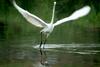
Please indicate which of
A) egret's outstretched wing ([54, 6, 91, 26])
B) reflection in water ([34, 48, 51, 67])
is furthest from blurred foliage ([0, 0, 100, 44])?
reflection in water ([34, 48, 51, 67])

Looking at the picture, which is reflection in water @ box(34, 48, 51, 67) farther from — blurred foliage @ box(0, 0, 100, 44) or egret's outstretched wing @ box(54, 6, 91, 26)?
blurred foliage @ box(0, 0, 100, 44)

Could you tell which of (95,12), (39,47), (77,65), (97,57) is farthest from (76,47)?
(95,12)

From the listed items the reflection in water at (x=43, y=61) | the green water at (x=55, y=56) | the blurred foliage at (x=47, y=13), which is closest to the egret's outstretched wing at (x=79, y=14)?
the green water at (x=55, y=56)

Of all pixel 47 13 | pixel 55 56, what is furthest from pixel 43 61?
pixel 47 13

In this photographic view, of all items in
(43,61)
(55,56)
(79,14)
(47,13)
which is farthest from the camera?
(47,13)

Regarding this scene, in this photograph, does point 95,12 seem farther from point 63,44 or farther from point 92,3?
point 63,44

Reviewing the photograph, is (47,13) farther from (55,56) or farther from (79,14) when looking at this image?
(55,56)

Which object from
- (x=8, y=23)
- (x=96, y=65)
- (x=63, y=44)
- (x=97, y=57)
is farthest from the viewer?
(x=8, y=23)

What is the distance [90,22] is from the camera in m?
30.0

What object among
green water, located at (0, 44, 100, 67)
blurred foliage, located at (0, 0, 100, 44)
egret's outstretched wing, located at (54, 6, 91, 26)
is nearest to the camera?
green water, located at (0, 44, 100, 67)

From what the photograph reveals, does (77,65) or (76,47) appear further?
(76,47)

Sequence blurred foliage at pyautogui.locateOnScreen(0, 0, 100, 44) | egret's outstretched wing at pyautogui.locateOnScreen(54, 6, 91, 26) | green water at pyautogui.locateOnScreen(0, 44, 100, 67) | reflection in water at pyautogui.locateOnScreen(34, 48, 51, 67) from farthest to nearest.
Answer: blurred foliage at pyautogui.locateOnScreen(0, 0, 100, 44)
egret's outstretched wing at pyautogui.locateOnScreen(54, 6, 91, 26)
green water at pyautogui.locateOnScreen(0, 44, 100, 67)
reflection in water at pyautogui.locateOnScreen(34, 48, 51, 67)

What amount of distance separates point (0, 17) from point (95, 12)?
4.98m

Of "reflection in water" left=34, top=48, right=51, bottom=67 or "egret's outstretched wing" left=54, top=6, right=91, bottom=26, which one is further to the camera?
"egret's outstretched wing" left=54, top=6, right=91, bottom=26
